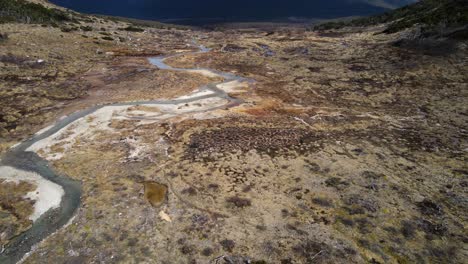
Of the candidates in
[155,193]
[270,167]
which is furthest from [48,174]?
[270,167]

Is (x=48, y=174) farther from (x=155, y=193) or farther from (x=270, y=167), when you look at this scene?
(x=270, y=167)

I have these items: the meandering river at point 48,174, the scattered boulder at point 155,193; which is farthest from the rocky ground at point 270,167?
the meandering river at point 48,174

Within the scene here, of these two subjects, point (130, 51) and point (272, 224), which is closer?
point (272, 224)

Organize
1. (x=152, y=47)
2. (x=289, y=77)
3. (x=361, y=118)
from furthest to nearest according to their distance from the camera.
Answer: (x=152, y=47) < (x=289, y=77) < (x=361, y=118)

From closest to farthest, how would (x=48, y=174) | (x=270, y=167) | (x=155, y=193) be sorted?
(x=155, y=193) → (x=48, y=174) → (x=270, y=167)

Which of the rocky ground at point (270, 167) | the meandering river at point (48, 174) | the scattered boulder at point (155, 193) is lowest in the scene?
the meandering river at point (48, 174)

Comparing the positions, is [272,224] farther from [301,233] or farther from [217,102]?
[217,102]

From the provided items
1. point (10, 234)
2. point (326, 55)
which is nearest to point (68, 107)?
point (10, 234)

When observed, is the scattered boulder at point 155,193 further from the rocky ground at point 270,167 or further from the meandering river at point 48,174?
the meandering river at point 48,174

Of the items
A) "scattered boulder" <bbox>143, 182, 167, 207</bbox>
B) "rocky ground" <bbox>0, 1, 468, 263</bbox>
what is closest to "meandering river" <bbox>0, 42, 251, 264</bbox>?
"rocky ground" <bbox>0, 1, 468, 263</bbox>
